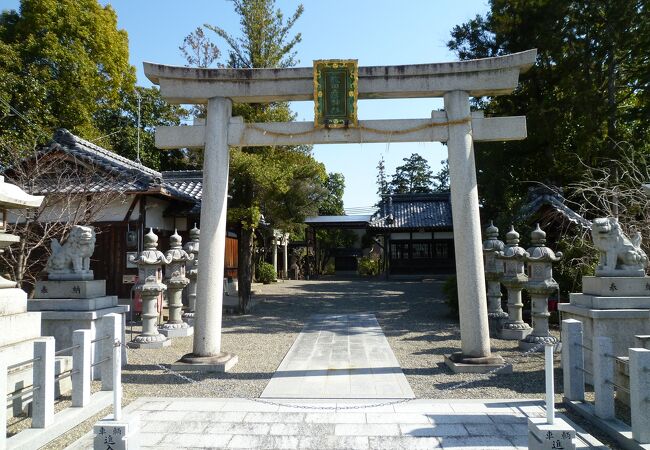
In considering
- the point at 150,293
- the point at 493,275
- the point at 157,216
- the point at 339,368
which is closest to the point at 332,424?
the point at 339,368

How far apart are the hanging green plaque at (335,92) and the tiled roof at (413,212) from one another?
22.2 m

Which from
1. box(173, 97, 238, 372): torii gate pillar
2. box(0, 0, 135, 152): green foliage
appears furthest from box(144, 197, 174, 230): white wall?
box(173, 97, 238, 372): torii gate pillar

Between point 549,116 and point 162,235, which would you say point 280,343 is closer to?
point 162,235

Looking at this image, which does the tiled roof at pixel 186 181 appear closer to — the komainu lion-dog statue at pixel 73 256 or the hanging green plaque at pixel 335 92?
the komainu lion-dog statue at pixel 73 256

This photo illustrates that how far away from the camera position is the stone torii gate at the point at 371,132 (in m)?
7.16

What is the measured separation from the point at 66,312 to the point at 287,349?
4.21m

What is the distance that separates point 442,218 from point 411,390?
2452 centimetres

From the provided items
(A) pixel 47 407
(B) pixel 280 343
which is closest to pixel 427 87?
(B) pixel 280 343

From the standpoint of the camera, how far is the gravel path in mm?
6312

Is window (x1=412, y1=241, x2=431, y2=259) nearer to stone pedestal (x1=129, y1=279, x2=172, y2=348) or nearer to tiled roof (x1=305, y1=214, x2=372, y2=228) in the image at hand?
tiled roof (x1=305, y1=214, x2=372, y2=228)

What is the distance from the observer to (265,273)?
91.3 ft

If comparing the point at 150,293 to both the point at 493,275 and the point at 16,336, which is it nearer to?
the point at 16,336

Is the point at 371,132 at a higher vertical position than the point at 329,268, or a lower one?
higher

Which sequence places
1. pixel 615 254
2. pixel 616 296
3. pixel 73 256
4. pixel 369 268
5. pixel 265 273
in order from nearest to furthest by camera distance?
pixel 616 296 → pixel 615 254 → pixel 73 256 → pixel 265 273 → pixel 369 268
